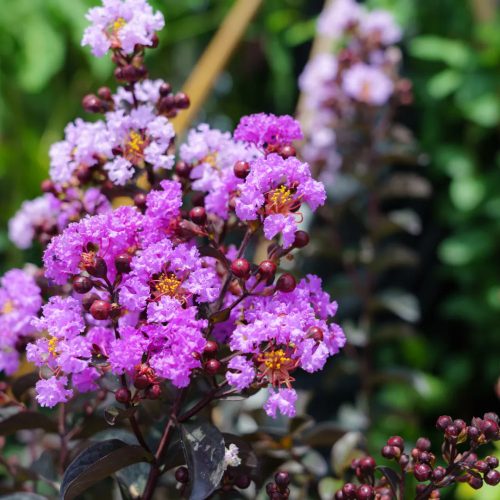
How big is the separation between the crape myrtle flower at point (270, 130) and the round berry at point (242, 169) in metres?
0.04

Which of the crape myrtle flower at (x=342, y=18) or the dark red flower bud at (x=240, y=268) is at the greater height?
the crape myrtle flower at (x=342, y=18)

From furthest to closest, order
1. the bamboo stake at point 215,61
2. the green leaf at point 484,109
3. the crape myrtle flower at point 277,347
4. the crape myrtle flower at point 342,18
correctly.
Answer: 1. the green leaf at point 484,109
2. the crape myrtle flower at point 342,18
3. the bamboo stake at point 215,61
4. the crape myrtle flower at point 277,347

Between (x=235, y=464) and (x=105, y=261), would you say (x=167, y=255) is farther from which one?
(x=235, y=464)

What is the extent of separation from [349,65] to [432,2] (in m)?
0.69

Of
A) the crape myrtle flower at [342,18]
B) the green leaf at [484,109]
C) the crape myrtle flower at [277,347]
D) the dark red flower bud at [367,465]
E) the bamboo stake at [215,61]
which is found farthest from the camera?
the green leaf at [484,109]

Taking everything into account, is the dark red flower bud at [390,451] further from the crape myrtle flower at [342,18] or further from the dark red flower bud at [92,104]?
the crape myrtle flower at [342,18]

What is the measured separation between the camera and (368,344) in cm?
191

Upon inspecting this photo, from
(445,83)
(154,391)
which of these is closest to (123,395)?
(154,391)

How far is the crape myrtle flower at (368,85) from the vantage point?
1.88 m

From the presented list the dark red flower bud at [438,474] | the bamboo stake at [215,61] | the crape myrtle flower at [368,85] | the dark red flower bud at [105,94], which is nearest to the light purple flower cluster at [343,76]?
the crape myrtle flower at [368,85]

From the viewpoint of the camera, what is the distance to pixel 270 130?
2.64 ft

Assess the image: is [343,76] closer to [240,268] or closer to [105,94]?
[105,94]

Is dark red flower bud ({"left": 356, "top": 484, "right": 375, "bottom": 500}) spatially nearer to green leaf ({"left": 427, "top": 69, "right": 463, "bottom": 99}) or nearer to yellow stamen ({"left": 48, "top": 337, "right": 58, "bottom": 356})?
yellow stamen ({"left": 48, "top": 337, "right": 58, "bottom": 356})

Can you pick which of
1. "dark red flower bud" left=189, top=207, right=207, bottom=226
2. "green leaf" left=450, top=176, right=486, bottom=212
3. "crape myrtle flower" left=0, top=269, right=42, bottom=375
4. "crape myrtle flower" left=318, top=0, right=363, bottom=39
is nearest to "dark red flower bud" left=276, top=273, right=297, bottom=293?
"dark red flower bud" left=189, top=207, right=207, bottom=226
